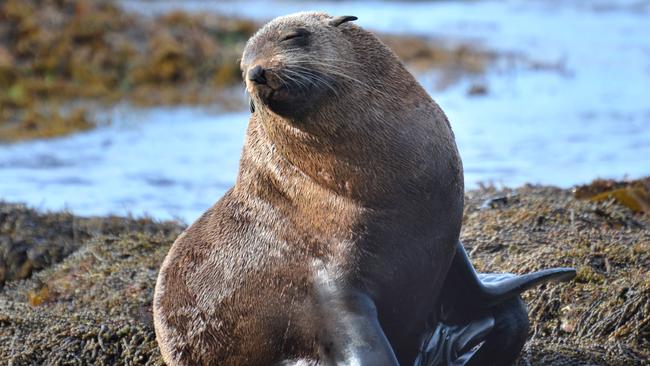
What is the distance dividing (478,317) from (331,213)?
91cm

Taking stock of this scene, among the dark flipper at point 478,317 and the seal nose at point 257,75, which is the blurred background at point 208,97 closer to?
the dark flipper at point 478,317

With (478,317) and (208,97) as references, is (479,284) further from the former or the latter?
(208,97)

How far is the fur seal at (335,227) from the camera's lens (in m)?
4.77

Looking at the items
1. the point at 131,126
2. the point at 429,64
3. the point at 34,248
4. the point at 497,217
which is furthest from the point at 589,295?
the point at 429,64

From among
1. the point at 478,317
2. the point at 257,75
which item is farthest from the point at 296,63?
the point at 478,317

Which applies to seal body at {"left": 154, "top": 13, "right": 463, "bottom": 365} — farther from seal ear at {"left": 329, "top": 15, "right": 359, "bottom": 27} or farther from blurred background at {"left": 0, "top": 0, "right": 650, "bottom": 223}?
blurred background at {"left": 0, "top": 0, "right": 650, "bottom": 223}

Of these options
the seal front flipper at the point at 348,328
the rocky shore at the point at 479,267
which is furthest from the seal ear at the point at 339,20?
the rocky shore at the point at 479,267

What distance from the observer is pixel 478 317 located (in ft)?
17.5

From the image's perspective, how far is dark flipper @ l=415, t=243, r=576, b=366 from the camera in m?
5.23

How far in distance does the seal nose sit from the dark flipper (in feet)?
4.06

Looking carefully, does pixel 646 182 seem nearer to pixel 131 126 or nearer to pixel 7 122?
pixel 131 126

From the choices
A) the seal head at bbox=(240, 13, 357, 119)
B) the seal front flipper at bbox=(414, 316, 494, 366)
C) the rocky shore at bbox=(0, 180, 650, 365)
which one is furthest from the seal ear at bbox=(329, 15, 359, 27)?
the rocky shore at bbox=(0, 180, 650, 365)

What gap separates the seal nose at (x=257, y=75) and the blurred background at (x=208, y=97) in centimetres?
507

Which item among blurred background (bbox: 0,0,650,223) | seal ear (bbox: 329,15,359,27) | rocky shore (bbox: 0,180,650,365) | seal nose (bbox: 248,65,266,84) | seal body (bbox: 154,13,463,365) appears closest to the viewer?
seal nose (bbox: 248,65,266,84)
